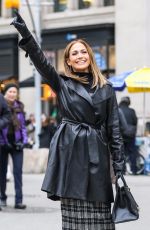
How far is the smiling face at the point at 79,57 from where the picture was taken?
5.37 metres

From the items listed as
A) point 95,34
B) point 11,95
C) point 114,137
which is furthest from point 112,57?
point 114,137

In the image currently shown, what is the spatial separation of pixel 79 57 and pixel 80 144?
652mm

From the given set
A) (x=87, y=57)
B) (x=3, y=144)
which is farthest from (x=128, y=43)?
(x=87, y=57)

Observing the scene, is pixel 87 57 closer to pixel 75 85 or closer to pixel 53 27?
pixel 75 85

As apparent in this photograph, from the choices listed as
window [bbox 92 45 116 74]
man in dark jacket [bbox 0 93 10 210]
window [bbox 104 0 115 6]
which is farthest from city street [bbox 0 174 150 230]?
window [bbox 104 0 115 6]

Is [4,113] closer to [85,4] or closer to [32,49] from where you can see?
[32,49]

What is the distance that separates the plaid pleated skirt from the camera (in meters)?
5.25

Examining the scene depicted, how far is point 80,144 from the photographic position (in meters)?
5.22

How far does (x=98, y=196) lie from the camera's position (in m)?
5.19

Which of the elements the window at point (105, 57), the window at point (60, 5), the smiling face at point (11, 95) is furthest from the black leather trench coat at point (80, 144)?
the window at point (60, 5)

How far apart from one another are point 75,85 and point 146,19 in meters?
25.8

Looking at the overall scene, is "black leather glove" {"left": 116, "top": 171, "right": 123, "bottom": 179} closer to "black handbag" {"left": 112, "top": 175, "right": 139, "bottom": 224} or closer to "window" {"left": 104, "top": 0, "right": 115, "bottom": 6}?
"black handbag" {"left": 112, "top": 175, "right": 139, "bottom": 224}

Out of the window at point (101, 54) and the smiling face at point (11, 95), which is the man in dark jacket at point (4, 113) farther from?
the window at point (101, 54)

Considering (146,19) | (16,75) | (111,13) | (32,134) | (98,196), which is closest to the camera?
(98,196)
